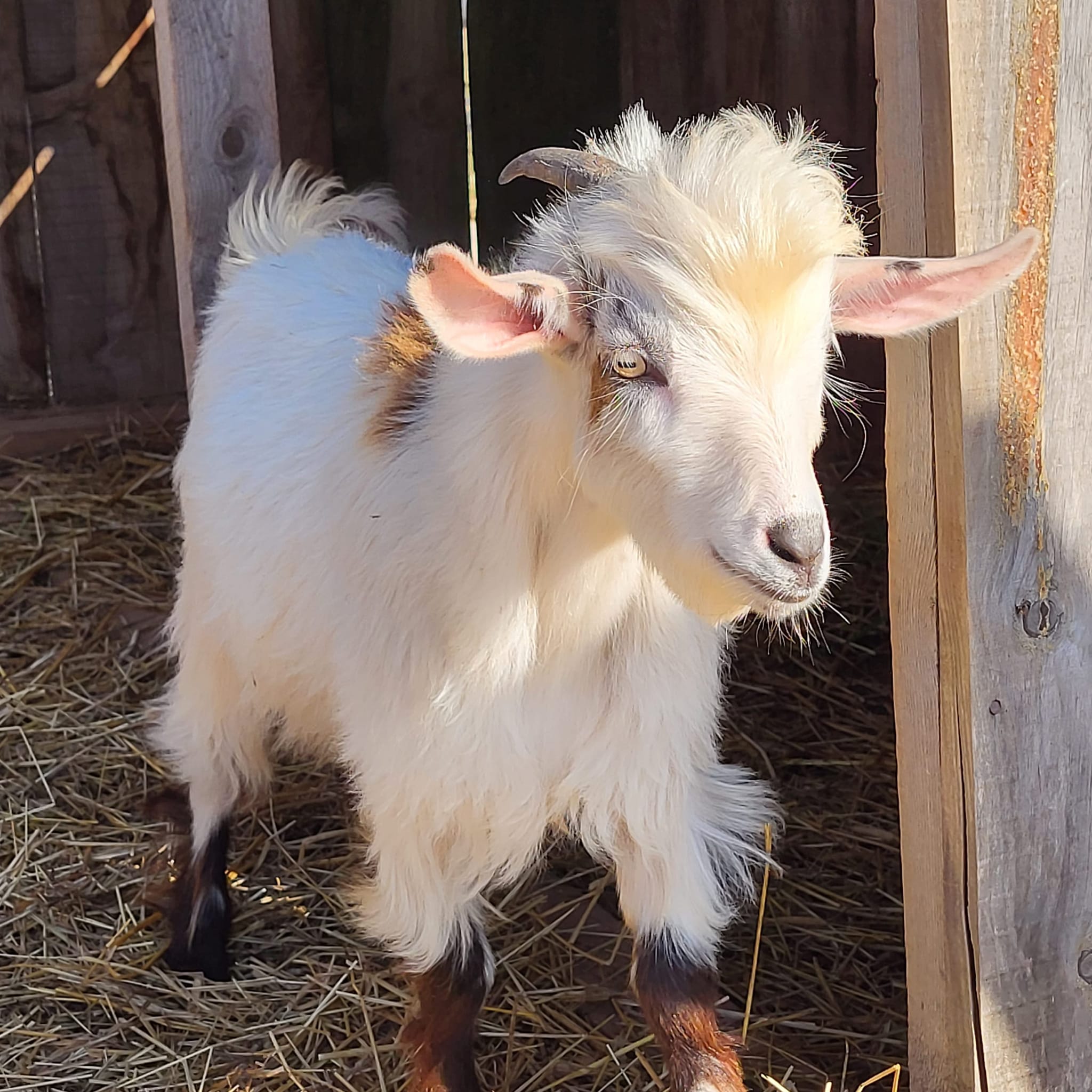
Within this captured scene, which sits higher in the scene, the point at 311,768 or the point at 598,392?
the point at 598,392

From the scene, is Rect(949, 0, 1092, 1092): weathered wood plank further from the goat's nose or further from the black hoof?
the black hoof

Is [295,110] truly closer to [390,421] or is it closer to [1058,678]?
[390,421]

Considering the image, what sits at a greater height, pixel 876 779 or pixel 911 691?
pixel 911 691

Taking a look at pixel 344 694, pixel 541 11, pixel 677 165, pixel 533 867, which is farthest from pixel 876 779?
pixel 541 11

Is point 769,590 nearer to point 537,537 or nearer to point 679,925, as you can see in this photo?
point 537,537

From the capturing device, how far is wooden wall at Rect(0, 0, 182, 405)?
5055 mm

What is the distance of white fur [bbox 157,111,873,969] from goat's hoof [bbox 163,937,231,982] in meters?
0.55

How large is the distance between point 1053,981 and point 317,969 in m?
1.60

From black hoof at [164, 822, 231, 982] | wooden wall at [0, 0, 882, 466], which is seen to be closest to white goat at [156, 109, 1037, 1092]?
black hoof at [164, 822, 231, 982]

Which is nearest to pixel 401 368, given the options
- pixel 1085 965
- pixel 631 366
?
pixel 631 366

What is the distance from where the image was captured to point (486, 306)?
186 centimetres

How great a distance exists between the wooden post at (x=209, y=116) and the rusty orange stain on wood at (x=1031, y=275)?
1.88m

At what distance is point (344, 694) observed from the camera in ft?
8.19

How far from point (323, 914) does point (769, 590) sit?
1981mm
